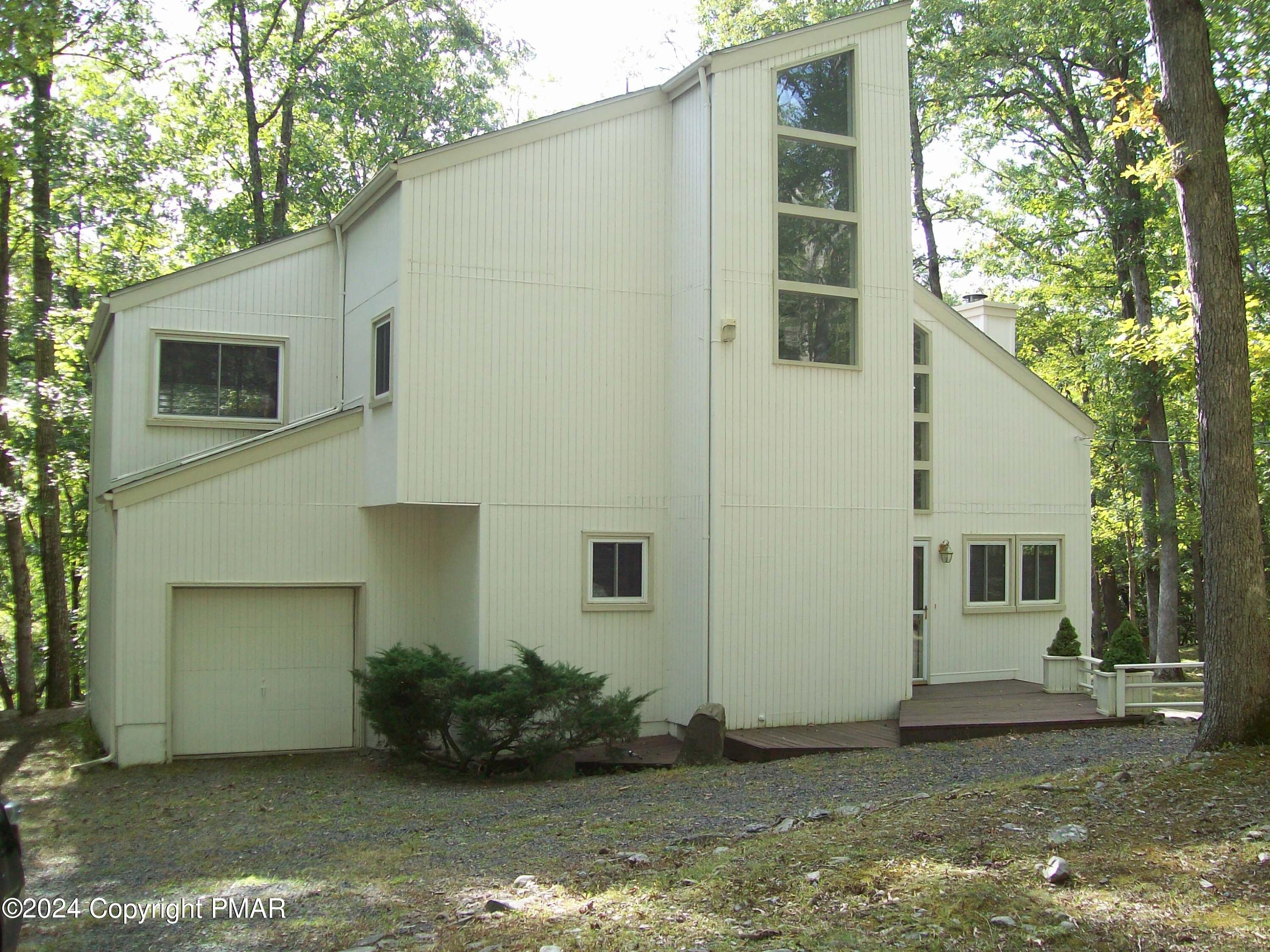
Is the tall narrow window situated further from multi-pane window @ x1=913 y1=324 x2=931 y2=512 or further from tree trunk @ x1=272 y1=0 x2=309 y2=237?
tree trunk @ x1=272 y1=0 x2=309 y2=237

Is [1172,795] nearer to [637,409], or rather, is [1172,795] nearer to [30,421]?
[637,409]

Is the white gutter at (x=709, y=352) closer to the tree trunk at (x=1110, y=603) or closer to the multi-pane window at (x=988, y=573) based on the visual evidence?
the multi-pane window at (x=988, y=573)

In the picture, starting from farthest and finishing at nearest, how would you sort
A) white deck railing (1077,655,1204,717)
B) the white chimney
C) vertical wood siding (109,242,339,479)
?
1. the white chimney
2. vertical wood siding (109,242,339,479)
3. white deck railing (1077,655,1204,717)

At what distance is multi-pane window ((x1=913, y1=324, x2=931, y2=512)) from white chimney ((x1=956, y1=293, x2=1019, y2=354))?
2.48 m

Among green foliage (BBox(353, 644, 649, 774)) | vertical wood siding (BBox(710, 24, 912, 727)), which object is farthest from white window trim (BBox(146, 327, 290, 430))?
vertical wood siding (BBox(710, 24, 912, 727))

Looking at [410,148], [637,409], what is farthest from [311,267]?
[410,148]

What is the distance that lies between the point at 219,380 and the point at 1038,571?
40.6ft

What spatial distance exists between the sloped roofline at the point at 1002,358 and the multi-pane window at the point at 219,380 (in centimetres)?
927

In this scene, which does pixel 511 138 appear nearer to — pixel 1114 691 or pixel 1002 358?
pixel 1002 358

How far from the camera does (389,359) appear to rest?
1284 centimetres

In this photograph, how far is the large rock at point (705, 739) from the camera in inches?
456

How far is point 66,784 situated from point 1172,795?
35.0 feet

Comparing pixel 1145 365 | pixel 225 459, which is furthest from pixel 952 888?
pixel 1145 365

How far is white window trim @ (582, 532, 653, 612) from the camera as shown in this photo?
12852 millimetres
